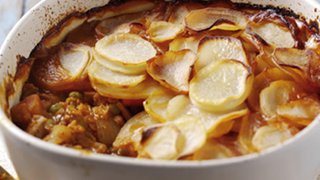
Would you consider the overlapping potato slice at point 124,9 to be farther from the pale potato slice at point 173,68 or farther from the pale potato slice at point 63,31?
the pale potato slice at point 173,68

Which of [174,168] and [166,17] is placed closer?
[174,168]

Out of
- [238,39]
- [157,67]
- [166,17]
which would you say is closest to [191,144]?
[157,67]

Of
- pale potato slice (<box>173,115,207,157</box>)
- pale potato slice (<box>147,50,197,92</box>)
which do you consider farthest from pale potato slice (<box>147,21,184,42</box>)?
pale potato slice (<box>173,115,207,157</box>)

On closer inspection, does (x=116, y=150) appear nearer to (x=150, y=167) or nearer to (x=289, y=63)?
(x=150, y=167)

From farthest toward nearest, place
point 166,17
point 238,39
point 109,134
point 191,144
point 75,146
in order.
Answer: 1. point 166,17
2. point 238,39
3. point 109,134
4. point 75,146
5. point 191,144

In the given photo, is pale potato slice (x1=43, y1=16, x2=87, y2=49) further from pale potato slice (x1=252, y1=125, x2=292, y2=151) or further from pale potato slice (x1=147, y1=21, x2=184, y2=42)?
pale potato slice (x1=252, y1=125, x2=292, y2=151)

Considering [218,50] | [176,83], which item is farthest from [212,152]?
[218,50]
